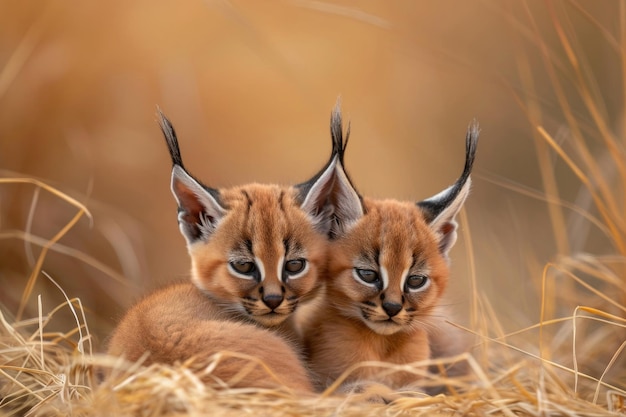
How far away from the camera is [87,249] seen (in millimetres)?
4672

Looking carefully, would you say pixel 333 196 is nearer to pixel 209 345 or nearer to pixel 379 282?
pixel 379 282

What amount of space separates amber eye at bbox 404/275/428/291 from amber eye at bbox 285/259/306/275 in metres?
0.37

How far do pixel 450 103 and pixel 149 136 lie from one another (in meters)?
2.54

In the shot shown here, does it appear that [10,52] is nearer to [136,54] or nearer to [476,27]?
[136,54]

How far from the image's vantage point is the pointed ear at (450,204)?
2873 millimetres

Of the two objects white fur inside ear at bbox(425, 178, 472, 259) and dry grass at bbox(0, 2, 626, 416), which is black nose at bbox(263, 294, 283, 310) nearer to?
dry grass at bbox(0, 2, 626, 416)

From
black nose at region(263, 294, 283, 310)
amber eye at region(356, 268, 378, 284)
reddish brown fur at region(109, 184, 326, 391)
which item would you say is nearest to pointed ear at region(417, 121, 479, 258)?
amber eye at region(356, 268, 378, 284)

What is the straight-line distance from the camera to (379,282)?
277 centimetres

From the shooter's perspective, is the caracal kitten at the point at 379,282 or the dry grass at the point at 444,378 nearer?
the dry grass at the point at 444,378

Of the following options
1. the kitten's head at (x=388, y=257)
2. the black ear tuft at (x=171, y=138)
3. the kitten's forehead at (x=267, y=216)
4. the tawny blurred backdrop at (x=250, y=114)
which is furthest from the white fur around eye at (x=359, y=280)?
the tawny blurred backdrop at (x=250, y=114)

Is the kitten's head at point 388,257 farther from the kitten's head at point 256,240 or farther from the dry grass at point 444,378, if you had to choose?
the dry grass at point 444,378

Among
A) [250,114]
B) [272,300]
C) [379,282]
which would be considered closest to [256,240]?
[272,300]

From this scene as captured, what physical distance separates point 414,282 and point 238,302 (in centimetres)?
63

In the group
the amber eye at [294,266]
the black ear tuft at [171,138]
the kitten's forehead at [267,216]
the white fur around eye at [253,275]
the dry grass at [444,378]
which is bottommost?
the dry grass at [444,378]
